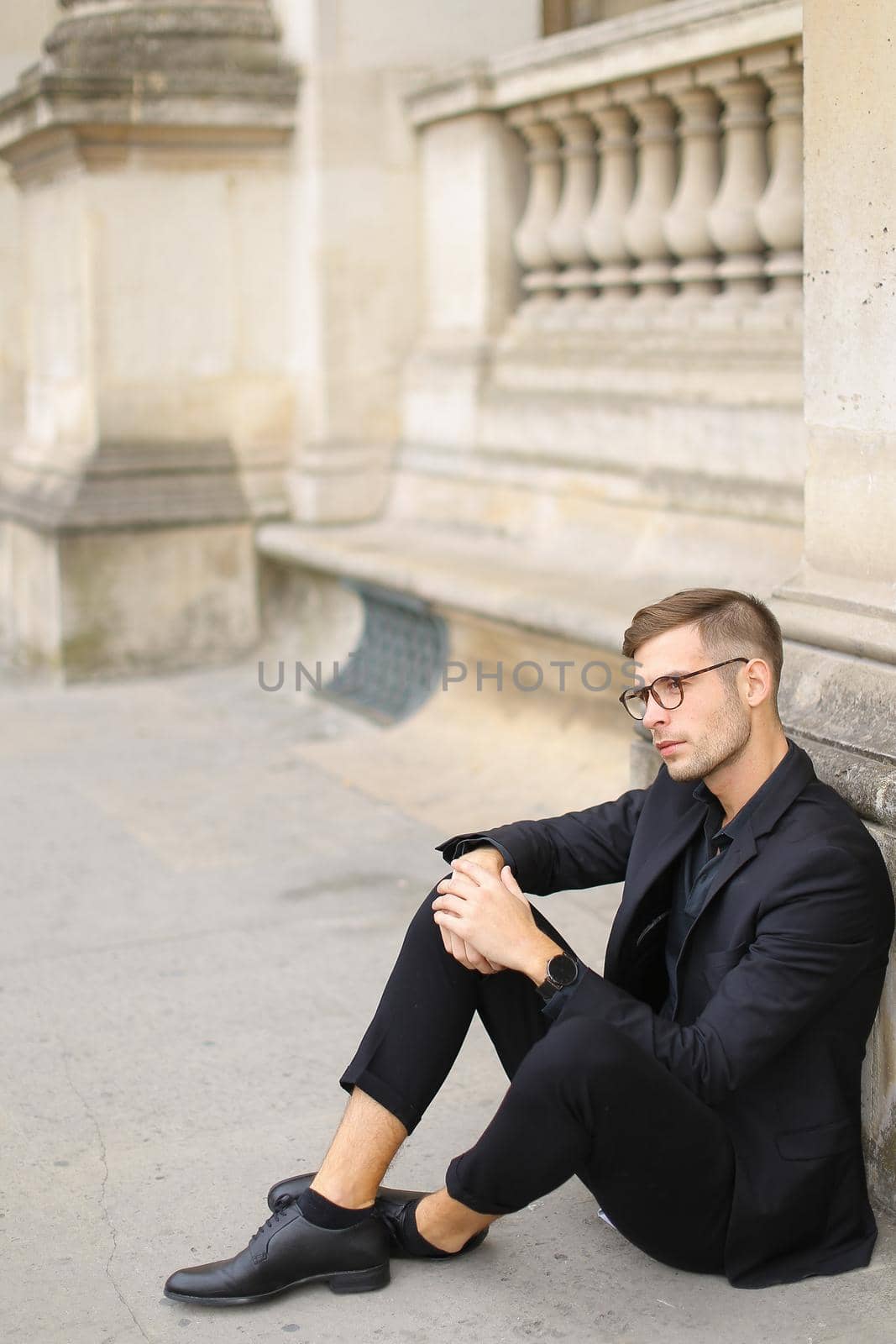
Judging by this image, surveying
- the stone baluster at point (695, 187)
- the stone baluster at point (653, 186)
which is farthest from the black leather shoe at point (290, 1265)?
the stone baluster at point (653, 186)

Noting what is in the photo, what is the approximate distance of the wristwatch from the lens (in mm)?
2564

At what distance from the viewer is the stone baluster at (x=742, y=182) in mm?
5512

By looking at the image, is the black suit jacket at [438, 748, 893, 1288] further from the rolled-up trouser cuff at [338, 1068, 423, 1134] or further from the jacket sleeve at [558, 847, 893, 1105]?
the rolled-up trouser cuff at [338, 1068, 423, 1134]

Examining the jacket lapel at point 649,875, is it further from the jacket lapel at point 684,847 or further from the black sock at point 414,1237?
the black sock at point 414,1237

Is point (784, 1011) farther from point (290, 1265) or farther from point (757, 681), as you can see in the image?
point (290, 1265)

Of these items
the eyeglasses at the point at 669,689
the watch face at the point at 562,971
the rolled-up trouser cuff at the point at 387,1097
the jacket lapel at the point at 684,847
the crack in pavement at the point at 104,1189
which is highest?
the eyeglasses at the point at 669,689

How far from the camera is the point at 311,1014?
12.7 ft

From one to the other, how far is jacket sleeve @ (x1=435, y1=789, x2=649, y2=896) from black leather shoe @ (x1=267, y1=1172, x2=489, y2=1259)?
54 cm

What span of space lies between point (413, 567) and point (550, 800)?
123cm

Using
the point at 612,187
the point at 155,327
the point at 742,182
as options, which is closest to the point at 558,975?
the point at 742,182

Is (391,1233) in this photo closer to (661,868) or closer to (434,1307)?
(434,1307)

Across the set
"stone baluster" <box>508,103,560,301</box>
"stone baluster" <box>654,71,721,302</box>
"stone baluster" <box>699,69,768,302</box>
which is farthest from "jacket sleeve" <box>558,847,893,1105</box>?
"stone baluster" <box>508,103,560,301</box>

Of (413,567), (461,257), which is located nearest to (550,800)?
(413,567)

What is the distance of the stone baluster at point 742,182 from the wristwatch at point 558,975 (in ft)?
11.4
